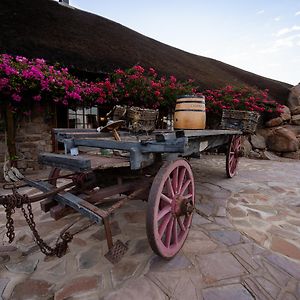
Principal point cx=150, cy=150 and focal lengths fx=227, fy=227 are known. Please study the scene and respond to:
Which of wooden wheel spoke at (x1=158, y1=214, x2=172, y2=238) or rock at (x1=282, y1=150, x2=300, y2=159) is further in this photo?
Result: rock at (x1=282, y1=150, x2=300, y2=159)

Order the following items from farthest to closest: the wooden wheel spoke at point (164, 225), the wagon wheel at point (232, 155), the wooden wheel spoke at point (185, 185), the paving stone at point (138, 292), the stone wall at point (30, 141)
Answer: the stone wall at point (30, 141), the wagon wheel at point (232, 155), the wooden wheel spoke at point (185, 185), the wooden wheel spoke at point (164, 225), the paving stone at point (138, 292)

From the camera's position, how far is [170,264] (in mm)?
2014

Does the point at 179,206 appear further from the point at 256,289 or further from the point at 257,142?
the point at 257,142

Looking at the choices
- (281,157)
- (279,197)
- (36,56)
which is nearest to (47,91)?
(36,56)

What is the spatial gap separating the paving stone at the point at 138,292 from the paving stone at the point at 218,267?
426 millimetres

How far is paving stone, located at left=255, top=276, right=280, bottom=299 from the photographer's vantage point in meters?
1.72

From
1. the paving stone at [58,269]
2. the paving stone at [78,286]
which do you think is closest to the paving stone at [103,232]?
the paving stone at [58,269]

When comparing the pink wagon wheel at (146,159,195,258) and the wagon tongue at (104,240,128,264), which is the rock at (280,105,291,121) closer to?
the pink wagon wheel at (146,159,195,258)

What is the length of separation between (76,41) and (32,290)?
21.6 ft

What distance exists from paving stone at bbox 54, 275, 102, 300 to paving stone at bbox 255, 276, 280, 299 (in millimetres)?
1280

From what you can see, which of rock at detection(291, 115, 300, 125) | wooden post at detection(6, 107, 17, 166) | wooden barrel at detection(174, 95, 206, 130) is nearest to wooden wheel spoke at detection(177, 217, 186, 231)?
wooden barrel at detection(174, 95, 206, 130)

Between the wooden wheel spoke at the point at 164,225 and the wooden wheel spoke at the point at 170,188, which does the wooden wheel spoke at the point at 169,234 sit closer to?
the wooden wheel spoke at the point at 164,225

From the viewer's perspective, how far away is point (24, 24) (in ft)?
20.1

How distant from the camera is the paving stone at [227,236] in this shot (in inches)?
95.0
